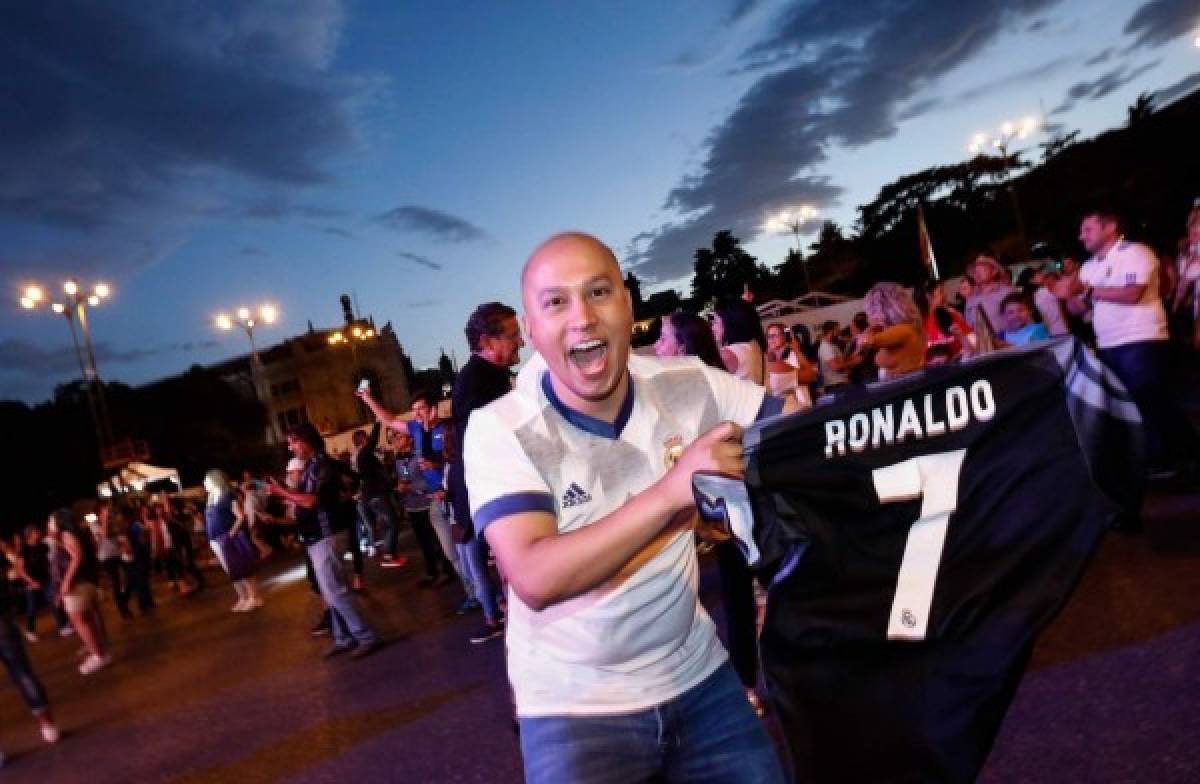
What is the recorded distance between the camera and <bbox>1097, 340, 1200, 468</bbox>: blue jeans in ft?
20.8

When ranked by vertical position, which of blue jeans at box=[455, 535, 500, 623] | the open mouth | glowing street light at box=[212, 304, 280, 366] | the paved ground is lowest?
the paved ground

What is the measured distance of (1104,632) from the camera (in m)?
4.43

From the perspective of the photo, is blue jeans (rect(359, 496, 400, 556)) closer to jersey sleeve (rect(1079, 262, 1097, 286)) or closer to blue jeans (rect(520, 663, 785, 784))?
jersey sleeve (rect(1079, 262, 1097, 286))

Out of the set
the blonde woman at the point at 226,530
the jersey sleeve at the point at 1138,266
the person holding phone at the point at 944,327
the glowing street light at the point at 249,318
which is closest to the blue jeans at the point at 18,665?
the blonde woman at the point at 226,530

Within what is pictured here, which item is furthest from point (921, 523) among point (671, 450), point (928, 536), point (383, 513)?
point (383, 513)

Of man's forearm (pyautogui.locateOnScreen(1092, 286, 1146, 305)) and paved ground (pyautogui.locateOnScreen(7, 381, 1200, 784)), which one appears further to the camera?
man's forearm (pyautogui.locateOnScreen(1092, 286, 1146, 305))

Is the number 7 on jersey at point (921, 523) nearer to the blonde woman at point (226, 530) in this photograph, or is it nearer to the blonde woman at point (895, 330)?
the blonde woman at point (895, 330)

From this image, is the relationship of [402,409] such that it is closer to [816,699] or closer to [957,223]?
[957,223]

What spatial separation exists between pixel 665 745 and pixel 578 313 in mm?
1094

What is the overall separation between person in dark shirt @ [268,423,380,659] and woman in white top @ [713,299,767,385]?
4.55 metres

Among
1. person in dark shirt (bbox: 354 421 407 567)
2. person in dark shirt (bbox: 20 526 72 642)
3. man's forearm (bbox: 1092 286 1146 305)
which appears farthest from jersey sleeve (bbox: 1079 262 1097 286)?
person in dark shirt (bbox: 20 526 72 642)

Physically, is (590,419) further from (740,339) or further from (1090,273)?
(1090,273)

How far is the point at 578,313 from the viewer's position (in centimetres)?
199

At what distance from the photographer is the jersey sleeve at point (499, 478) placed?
193 centimetres
